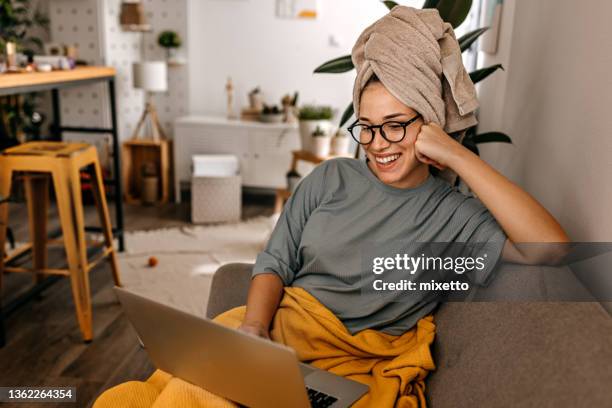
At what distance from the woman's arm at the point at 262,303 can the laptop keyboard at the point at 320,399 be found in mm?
190

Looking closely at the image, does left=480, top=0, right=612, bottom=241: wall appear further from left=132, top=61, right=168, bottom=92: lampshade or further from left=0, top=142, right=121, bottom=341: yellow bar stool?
left=132, top=61, right=168, bottom=92: lampshade

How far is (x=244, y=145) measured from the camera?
474cm

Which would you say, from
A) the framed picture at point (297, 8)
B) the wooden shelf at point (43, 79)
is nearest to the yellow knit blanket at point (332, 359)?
the wooden shelf at point (43, 79)

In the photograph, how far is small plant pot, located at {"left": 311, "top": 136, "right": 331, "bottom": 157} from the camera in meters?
3.69

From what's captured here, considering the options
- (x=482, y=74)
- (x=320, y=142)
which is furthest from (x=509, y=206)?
(x=320, y=142)

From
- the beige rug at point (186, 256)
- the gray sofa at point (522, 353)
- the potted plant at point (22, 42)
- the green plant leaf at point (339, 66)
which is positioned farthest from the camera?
the potted plant at point (22, 42)

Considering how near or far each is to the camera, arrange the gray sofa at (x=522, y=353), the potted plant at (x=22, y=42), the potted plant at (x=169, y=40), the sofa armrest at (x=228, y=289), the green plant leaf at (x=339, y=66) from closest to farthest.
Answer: the gray sofa at (x=522, y=353) < the sofa armrest at (x=228, y=289) < the green plant leaf at (x=339, y=66) < the potted plant at (x=22, y=42) < the potted plant at (x=169, y=40)

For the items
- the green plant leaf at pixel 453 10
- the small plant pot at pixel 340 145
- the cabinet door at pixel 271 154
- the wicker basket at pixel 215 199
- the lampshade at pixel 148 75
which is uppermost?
the green plant leaf at pixel 453 10

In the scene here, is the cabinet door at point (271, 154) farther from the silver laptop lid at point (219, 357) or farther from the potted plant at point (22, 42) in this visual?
the silver laptop lid at point (219, 357)

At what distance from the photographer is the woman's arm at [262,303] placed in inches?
50.7

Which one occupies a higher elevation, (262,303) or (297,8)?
(297,8)

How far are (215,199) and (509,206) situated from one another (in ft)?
10.8

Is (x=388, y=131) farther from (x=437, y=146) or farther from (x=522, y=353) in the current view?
(x=522, y=353)

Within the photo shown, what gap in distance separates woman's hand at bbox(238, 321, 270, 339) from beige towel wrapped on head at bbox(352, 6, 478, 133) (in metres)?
0.57
